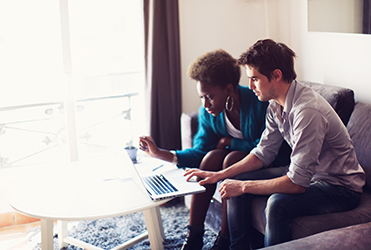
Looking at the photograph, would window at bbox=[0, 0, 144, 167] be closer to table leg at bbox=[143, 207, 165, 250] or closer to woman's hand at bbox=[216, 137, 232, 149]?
woman's hand at bbox=[216, 137, 232, 149]

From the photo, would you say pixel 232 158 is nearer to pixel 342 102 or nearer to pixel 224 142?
pixel 224 142

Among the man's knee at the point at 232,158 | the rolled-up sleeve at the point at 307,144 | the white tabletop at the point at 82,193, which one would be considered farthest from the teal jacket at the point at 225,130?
the rolled-up sleeve at the point at 307,144

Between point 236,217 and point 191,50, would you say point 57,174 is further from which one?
point 191,50

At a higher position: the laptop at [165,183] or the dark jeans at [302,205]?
the laptop at [165,183]

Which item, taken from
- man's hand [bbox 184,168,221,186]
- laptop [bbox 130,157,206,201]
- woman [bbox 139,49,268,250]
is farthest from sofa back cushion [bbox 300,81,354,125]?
laptop [bbox 130,157,206,201]

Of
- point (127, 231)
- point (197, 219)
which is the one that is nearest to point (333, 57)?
point (197, 219)

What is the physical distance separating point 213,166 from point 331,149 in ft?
2.18

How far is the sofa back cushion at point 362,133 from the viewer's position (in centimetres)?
195

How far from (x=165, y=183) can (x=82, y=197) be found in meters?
0.38

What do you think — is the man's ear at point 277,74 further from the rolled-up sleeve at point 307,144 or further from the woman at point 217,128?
the woman at point 217,128

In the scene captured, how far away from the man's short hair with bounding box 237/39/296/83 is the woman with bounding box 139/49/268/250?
1.32 feet

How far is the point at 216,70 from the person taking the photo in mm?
2193

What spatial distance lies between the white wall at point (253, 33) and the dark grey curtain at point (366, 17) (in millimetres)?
258

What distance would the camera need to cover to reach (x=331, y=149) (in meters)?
1.79
